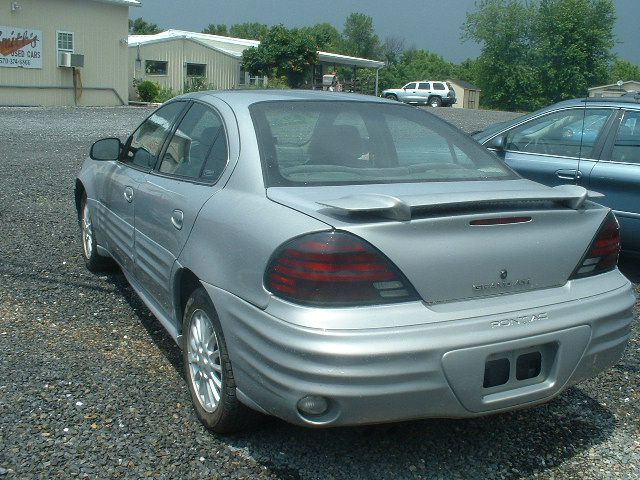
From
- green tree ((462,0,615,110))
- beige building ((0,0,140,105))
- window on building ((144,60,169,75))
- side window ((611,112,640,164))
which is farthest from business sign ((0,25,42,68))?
green tree ((462,0,615,110))

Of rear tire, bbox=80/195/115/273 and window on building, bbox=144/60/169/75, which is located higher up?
window on building, bbox=144/60/169/75

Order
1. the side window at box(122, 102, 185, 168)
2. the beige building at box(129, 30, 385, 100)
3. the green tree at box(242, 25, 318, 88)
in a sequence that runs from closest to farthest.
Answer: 1. the side window at box(122, 102, 185, 168)
2. the beige building at box(129, 30, 385, 100)
3. the green tree at box(242, 25, 318, 88)

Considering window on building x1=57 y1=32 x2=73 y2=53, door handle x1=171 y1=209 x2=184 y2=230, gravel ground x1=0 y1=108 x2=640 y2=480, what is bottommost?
A: gravel ground x1=0 y1=108 x2=640 y2=480

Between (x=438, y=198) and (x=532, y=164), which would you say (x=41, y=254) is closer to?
(x=532, y=164)

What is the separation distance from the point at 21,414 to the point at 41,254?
130 inches

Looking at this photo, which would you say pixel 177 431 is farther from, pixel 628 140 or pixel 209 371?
pixel 628 140

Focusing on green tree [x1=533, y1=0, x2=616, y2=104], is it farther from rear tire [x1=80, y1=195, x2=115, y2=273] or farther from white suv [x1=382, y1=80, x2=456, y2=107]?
rear tire [x1=80, y1=195, x2=115, y2=273]

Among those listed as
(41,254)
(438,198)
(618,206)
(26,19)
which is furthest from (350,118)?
(26,19)

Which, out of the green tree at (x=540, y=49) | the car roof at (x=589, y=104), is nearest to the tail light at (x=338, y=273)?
the car roof at (x=589, y=104)

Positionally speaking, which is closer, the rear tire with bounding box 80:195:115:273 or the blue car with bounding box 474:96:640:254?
the rear tire with bounding box 80:195:115:273

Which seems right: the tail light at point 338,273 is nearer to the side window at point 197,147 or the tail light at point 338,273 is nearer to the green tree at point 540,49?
the side window at point 197,147

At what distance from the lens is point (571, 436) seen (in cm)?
373

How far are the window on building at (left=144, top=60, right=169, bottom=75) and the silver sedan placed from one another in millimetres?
35258

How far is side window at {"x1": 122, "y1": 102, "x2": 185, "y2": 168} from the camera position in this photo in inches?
186
